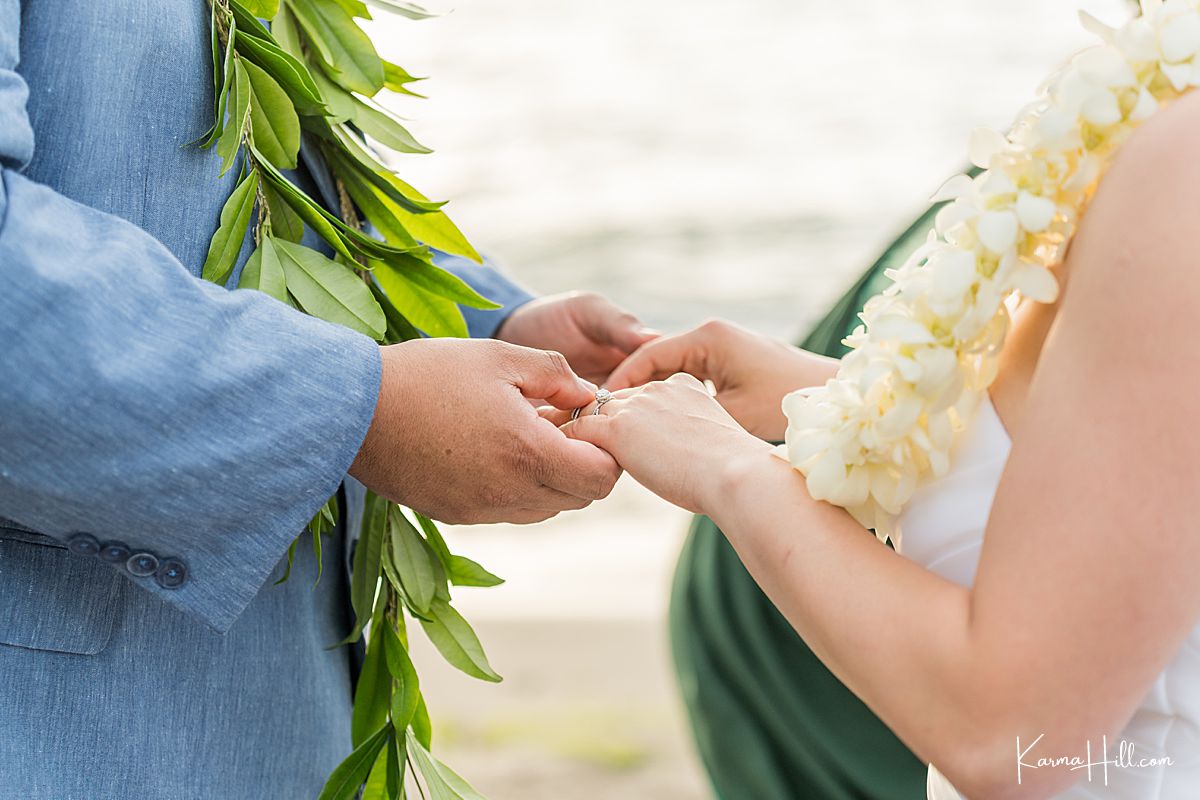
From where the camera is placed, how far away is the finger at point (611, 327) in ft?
6.30

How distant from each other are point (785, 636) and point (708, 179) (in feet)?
37.7

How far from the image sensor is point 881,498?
1207 mm

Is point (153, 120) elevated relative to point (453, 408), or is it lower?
elevated

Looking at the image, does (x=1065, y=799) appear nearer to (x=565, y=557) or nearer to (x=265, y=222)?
(x=265, y=222)

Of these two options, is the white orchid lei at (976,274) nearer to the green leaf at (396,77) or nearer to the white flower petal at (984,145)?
the white flower petal at (984,145)

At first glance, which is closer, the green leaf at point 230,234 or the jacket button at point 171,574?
the jacket button at point 171,574

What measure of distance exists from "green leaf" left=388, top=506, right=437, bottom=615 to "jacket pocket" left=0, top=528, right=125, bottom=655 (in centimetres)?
37

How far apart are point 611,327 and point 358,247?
0.56m

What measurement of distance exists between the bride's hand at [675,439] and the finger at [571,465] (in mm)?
25

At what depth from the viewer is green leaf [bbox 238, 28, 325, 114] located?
135cm

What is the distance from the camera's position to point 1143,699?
118 cm

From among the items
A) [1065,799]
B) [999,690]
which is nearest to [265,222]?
[999,690]

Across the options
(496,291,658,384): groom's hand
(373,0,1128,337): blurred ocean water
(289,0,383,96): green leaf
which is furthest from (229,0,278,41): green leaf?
(373,0,1128,337): blurred ocean water

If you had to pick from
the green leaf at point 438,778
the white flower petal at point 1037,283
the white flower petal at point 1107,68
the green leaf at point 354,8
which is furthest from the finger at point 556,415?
the white flower petal at point 1107,68
